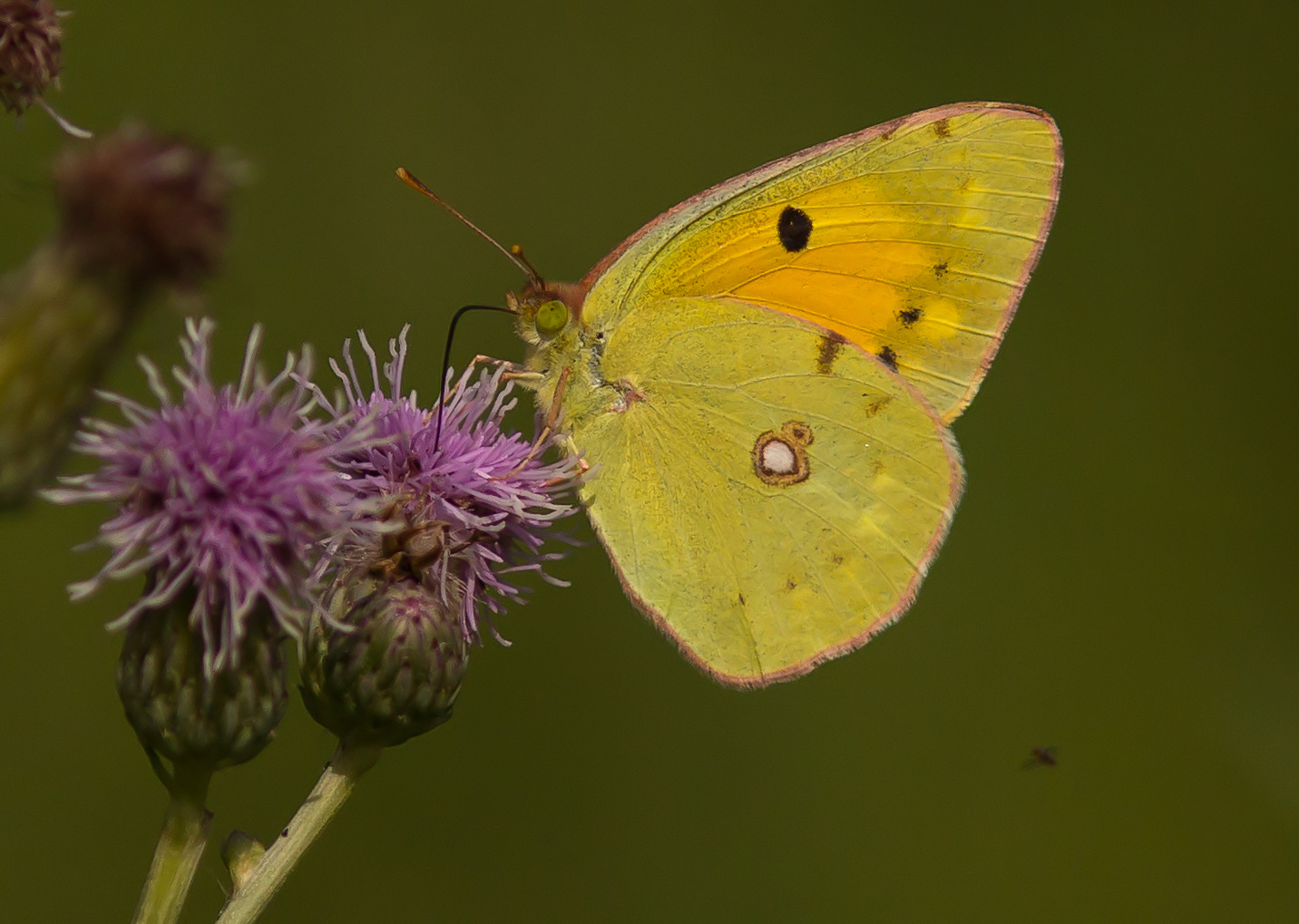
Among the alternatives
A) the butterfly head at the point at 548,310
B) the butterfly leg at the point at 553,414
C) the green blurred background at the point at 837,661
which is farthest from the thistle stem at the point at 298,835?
the green blurred background at the point at 837,661

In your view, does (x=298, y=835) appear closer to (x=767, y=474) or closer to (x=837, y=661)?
(x=767, y=474)

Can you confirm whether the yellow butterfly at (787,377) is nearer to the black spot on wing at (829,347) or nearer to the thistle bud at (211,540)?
the black spot on wing at (829,347)

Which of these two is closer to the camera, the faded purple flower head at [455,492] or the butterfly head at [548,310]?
the faded purple flower head at [455,492]

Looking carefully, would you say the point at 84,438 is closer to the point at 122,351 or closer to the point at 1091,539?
the point at 122,351

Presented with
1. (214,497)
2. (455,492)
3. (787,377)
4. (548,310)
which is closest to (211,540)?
(214,497)

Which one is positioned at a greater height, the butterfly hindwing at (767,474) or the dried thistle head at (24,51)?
the dried thistle head at (24,51)

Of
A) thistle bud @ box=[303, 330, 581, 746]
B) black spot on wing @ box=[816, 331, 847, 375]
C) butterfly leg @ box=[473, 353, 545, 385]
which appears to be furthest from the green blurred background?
thistle bud @ box=[303, 330, 581, 746]
